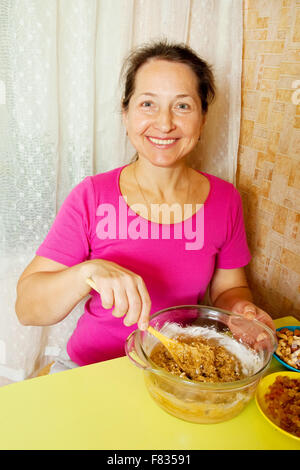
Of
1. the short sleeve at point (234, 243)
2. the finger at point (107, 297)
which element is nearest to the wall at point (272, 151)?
the short sleeve at point (234, 243)

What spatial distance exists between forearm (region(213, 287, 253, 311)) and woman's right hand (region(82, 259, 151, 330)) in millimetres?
435

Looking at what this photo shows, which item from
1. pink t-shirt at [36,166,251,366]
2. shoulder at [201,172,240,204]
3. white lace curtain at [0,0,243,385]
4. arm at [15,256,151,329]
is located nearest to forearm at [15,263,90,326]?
arm at [15,256,151,329]

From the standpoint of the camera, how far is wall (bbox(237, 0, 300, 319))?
129 centimetres

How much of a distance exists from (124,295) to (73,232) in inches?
14.1

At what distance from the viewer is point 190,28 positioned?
1.46 m

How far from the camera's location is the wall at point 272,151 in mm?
1292

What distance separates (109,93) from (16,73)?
329 millimetres

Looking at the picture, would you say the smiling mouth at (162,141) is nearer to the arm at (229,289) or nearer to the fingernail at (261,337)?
the arm at (229,289)

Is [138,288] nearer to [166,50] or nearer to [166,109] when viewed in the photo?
[166,109]

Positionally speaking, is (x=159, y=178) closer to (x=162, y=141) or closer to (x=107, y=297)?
(x=162, y=141)

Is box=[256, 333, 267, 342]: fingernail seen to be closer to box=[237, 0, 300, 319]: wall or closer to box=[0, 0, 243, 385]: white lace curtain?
box=[237, 0, 300, 319]: wall

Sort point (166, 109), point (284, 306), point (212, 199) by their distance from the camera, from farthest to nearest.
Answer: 1. point (284, 306)
2. point (212, 199)
3. point (166, 109)

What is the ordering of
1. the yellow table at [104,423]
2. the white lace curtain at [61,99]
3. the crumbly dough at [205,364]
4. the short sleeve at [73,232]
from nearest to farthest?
the yellow table at [104,423] < the crumbly dough at [205,364] < the short sleeve at [73,232] < the white lace curtain at [61,99]
